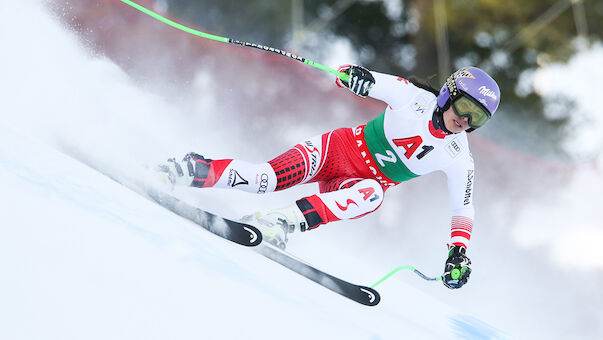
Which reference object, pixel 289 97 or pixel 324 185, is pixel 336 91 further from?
pixel 324 185

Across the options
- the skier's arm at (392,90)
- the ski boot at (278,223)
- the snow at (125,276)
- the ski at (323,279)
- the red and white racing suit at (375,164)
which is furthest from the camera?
the skier's arm at (392,90)

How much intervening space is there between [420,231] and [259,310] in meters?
3.94

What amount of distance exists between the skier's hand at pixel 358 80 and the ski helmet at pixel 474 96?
34 cm

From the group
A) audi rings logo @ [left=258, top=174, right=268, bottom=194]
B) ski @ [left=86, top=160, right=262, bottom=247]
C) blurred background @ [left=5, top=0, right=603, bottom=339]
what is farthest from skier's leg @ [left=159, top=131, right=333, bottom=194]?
blurred background @ [left=5, top=0, right=603, bottom=339]

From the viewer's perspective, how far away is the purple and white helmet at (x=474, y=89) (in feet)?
9.21

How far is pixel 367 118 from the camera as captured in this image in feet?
19.4

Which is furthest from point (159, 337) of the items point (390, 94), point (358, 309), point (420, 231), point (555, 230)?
point (555, 230)

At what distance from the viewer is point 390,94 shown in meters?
3.00

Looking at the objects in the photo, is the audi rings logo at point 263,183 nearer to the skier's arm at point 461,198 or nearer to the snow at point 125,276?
the snow at point 125,276

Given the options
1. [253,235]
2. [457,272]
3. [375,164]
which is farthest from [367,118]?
[253,235]

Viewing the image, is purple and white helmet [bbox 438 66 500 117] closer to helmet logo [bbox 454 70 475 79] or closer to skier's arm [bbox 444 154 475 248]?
helmet logo [bbox 454 70 475 79]

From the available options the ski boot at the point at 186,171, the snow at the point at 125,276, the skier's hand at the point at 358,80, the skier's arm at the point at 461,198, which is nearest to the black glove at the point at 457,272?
the skier's arm at the point at 461,198

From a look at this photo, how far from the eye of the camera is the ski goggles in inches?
111

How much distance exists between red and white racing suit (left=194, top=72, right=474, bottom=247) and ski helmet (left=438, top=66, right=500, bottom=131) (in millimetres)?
160
